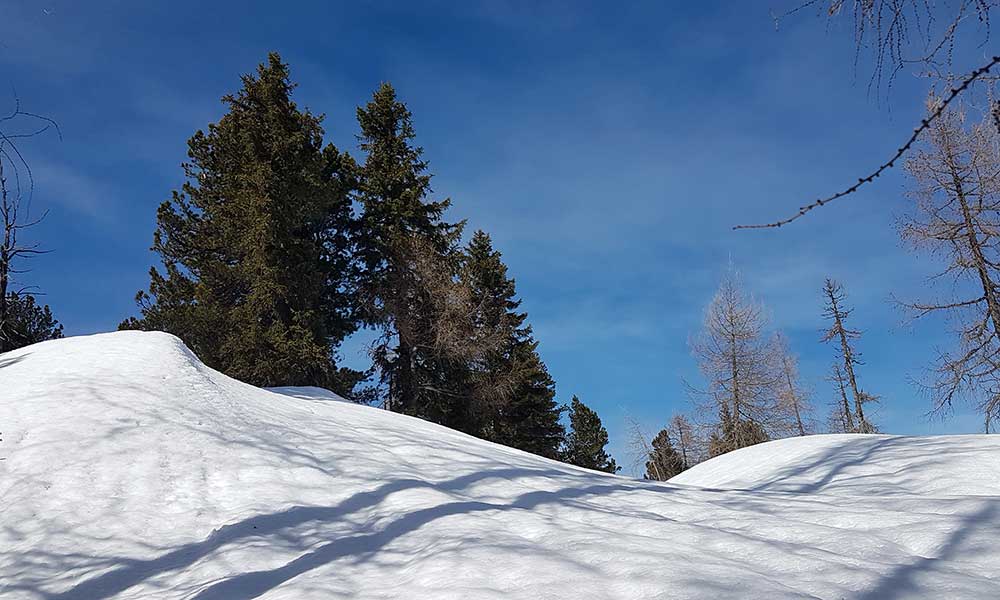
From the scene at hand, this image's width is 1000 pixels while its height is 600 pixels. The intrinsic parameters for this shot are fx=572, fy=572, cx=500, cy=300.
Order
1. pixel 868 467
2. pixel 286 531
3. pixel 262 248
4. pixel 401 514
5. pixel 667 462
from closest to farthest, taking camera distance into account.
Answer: pixel 286 531 → pixel 401 514 → pixel 868 467 → pixel 262 248 → pixel 667 462

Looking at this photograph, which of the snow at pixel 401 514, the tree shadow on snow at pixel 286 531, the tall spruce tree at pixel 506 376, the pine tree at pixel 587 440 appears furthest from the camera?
the pine tree at pixel 587 440

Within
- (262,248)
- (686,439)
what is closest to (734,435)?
(686,439)

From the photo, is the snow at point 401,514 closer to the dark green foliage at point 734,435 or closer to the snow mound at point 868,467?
the snow mound at point 868,467

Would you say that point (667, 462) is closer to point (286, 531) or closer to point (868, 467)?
point (868, 467)

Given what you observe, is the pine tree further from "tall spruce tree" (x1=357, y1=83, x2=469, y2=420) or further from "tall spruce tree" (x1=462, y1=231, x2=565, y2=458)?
"tall spruce tree" (x1=357, y1=83, x2=469, y2=420)

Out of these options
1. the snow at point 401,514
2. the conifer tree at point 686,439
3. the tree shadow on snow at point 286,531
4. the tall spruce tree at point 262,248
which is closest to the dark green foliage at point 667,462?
the conifer tree at point 686,439

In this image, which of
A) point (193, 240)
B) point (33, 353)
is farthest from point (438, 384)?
point (33, 353)

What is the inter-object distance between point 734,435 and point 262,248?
51.3 ft

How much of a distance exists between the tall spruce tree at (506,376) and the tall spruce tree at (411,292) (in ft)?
3.60

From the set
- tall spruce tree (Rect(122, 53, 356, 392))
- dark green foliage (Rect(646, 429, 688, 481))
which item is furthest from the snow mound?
dark green foliage (Rect(646, 429, 688, 481))

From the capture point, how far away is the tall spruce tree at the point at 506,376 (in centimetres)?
2097

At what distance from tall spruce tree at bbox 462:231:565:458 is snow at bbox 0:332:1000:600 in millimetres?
13193

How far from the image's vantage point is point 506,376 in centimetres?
2125

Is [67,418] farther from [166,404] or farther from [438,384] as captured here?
[438,384]
